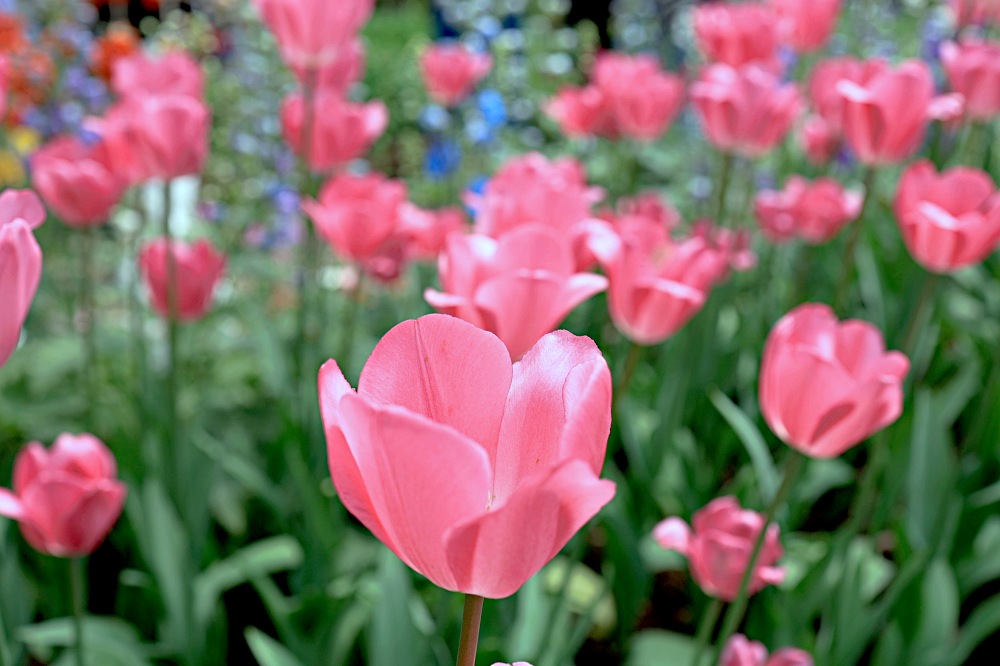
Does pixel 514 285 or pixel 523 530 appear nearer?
pixel 523 530

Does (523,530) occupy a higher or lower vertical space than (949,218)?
higher

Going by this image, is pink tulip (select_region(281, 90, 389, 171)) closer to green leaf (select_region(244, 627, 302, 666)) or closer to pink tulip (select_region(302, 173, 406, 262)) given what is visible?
pink tulip (select_region(302, 173, 406, 262))

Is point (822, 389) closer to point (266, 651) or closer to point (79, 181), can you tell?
point (266, 651)

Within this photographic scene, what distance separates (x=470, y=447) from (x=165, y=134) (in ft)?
3.61

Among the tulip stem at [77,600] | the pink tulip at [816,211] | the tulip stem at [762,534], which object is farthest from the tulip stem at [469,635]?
the pink tulip at [816,211]

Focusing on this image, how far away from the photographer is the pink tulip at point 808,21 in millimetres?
1963

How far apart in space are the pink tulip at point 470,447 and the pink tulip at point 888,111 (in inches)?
41.4

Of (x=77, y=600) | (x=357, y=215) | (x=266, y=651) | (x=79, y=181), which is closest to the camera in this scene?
(x=77, y=600)

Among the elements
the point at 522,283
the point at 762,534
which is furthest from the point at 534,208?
the point at 762,534

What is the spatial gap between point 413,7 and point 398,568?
9.41m

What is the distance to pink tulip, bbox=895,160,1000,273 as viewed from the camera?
108 centimetres

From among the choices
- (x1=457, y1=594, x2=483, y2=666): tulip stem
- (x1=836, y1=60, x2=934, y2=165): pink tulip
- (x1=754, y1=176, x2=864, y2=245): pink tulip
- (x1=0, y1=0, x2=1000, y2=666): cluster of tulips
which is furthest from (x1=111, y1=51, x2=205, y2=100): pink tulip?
(x1=457, y1=594, x2=483, y2=666): tulip stem

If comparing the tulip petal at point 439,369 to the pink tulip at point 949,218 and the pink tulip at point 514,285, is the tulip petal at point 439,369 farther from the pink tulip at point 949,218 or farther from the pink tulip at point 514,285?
the pink tulip at point 949,218

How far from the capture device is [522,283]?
2.32 ft
